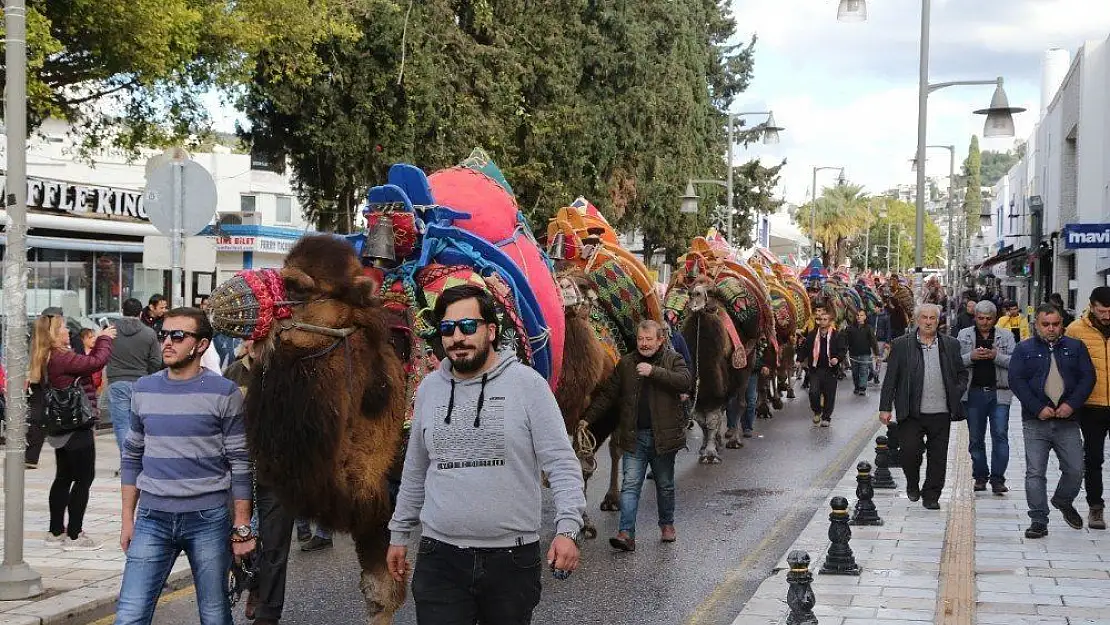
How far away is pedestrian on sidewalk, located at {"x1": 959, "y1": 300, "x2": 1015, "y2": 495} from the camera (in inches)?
495

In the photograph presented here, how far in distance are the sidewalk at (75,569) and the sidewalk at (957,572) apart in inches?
158

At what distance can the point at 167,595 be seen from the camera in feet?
29.9

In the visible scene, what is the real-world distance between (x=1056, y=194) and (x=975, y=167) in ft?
431

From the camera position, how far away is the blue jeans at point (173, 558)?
582 centimetres

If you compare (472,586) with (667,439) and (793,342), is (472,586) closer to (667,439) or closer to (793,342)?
(667,439)

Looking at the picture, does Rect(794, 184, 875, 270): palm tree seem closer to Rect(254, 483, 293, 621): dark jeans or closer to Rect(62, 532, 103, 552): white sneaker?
Rect(62, 532, 103, 552): white sneaker

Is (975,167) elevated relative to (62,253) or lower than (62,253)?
elevated

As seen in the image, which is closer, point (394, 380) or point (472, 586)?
point (472, 586)

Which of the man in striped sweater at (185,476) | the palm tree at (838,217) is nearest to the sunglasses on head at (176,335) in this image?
the man in striped sweater at (185,476)

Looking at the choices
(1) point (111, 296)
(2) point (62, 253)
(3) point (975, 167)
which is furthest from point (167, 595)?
(3) point (975, 167)

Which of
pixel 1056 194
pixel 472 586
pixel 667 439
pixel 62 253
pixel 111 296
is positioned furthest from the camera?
pixel 1056 194

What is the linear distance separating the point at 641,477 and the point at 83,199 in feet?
59.2

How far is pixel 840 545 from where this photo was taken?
9.16 metres

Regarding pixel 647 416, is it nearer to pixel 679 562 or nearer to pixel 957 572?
pixel 679 562
